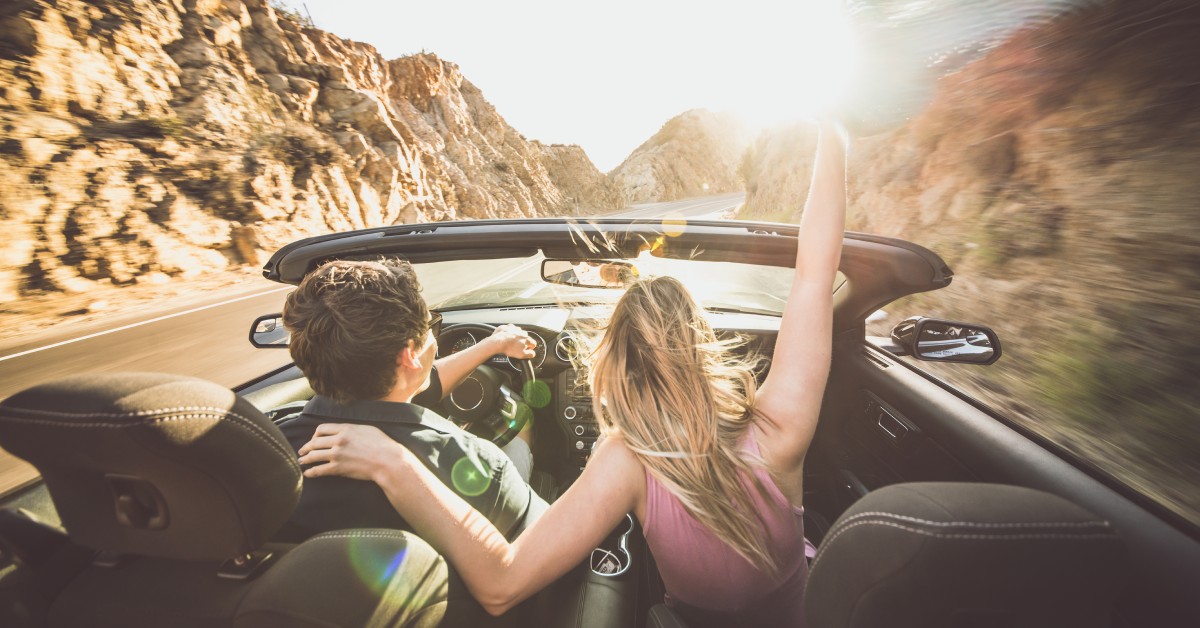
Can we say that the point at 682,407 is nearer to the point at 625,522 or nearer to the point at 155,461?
the point at 155,461

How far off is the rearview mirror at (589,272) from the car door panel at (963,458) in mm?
1291

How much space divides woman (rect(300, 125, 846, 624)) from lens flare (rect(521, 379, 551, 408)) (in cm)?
188

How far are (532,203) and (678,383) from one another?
39244 millimetres

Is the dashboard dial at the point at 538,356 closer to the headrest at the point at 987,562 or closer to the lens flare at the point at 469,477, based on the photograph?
the lens flare at the point at 469,477

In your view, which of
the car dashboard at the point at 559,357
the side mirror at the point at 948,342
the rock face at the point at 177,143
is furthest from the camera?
the rock face at the point at 177,143

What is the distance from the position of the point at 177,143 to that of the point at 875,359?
57.9ft

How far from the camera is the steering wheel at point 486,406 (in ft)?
10.0

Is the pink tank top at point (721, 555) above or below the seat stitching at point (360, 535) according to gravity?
below

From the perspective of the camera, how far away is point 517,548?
4.13 feet

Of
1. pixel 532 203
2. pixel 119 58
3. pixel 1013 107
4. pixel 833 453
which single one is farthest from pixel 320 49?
pixel 833 453

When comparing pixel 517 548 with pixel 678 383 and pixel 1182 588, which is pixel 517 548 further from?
pixel 1182 588

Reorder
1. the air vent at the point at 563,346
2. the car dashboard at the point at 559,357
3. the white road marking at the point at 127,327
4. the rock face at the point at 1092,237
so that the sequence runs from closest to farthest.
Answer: the car dashboard at the point at 559,357
the air vent at the point at 563,346
the rock face at the point at 1092,237
the white road marking at the point at 127,327

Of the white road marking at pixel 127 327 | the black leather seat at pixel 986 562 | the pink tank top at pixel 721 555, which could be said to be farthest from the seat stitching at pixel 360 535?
the white road marking at pixel 127 327

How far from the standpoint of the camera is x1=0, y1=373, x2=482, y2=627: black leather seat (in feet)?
3.22
